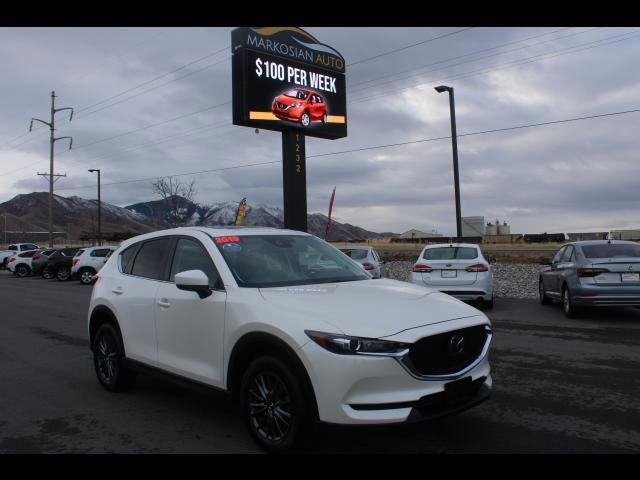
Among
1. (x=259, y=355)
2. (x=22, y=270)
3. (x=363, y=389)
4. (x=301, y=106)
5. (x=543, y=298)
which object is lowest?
(x=543, y=298)

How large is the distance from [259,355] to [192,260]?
1.40 metres

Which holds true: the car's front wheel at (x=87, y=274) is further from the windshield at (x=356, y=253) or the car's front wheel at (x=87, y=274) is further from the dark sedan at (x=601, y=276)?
the dark sedan at (x=601, y=276)

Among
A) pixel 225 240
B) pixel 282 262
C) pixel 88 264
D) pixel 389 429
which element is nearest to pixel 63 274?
pixel 88 264

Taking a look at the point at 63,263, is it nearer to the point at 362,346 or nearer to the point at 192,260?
the point at 192,260

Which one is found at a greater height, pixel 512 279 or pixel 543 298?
pixel 512 279

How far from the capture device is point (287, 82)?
22.0 metres

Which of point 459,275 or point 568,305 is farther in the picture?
point 459,275

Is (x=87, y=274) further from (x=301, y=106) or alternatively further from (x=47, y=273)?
(x=301, y=106)

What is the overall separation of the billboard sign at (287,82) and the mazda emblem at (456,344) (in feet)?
58.8

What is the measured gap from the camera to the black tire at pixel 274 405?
12.5ft

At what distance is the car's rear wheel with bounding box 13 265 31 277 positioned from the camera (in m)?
32.7

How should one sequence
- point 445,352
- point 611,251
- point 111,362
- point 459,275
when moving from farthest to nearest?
1. point 459,275
2. point 611,251
3. point 111,362
4. point 445,352

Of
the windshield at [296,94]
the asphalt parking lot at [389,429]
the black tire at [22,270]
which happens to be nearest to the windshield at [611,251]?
the asphalt parking lot at [389,429]

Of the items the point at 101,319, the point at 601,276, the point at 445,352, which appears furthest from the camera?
the point at 601,276
